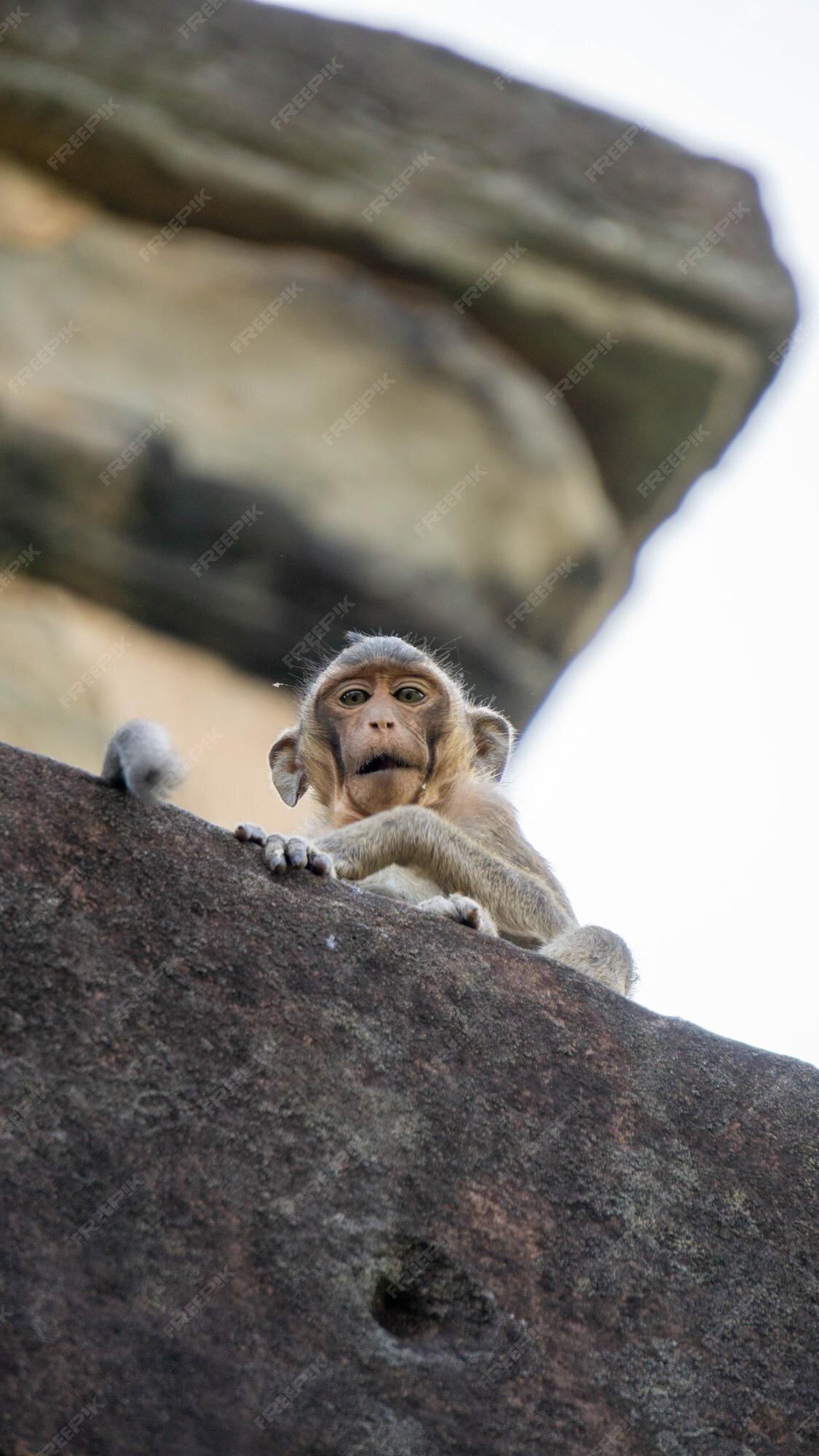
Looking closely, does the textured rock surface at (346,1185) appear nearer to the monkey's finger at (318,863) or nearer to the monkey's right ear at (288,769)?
the monkey's finger at (318,863)

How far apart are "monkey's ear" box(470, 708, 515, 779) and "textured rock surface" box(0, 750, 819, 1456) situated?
293cm

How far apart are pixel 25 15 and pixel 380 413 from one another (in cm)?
456

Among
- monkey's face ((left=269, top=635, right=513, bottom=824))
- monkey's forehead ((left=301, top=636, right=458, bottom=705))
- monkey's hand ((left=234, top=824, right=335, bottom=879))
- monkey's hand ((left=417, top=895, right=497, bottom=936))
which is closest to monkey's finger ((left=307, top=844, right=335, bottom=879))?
monkey's hand ((left=234, top=824, right=335, bottom=879))

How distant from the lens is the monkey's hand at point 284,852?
5180 millimetres

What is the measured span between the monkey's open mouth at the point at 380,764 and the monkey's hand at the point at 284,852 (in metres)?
2.08

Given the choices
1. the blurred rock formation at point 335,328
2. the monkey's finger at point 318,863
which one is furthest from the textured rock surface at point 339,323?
the monkey's finger at point 318,863

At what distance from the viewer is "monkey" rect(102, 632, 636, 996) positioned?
6.70 meters

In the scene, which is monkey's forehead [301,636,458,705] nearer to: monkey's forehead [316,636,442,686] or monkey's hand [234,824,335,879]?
→ monkey's forehead [316,636,442,686]

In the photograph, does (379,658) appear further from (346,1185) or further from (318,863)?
(346,1185)

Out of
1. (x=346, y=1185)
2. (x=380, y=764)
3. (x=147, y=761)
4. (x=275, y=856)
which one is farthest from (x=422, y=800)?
(x=346, y=1185)

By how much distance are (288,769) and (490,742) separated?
1010mm

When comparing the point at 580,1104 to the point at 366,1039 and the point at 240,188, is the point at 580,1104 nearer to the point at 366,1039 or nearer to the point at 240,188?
the point at 366,1039

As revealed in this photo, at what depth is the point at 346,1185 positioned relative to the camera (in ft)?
14.3

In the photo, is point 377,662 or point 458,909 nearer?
point 458,909
